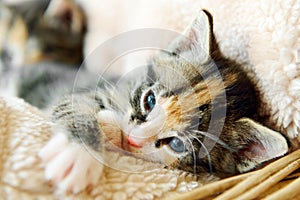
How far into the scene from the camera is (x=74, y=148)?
0.69 m

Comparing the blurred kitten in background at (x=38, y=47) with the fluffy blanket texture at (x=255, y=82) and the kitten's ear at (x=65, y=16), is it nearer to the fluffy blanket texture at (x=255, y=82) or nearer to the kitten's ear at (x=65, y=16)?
the kitten's ear at (x=65, y=16)

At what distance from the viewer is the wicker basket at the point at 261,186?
0.64 metres

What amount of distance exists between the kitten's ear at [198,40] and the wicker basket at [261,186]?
25 cm

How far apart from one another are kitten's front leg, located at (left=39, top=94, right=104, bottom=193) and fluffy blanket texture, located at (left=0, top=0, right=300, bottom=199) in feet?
0.05

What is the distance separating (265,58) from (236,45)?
7 centimetres

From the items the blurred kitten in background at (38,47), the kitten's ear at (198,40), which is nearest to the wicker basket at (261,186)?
the kitten's ear at (198,40)

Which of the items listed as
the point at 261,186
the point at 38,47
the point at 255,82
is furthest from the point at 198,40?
the point at 38,47

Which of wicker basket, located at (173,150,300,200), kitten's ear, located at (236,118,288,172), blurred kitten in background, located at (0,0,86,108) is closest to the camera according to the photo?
wicker basket, located at (173,150,300,200)

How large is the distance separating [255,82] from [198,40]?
13cm

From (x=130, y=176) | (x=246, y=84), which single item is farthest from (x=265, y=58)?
(x=130, y=176)

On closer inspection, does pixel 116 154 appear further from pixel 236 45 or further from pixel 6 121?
pixel 236 45

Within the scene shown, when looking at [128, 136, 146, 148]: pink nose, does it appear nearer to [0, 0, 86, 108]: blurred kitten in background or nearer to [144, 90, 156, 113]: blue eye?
[144, 90, 156, 113]: blue eye

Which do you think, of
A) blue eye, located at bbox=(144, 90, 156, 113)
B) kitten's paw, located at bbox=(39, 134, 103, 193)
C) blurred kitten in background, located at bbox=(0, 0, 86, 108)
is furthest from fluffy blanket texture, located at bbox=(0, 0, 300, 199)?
blurred kitten in background, located at bbox=(0, 0, 86, 108)

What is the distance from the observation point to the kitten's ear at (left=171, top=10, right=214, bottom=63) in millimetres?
815
